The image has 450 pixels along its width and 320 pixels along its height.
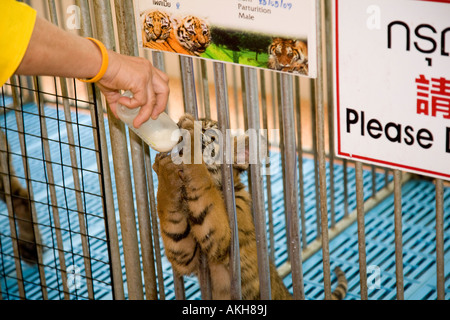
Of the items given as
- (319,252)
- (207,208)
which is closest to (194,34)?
(207,208)

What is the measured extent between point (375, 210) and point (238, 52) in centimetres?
198

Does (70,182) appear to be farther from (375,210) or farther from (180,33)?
(180,33)

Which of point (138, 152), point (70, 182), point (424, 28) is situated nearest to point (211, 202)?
point (138, 152)

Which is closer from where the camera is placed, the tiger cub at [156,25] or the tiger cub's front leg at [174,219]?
the tiger cub at [156,25]

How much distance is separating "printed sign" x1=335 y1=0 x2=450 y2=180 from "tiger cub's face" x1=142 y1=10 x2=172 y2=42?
0.60 metres

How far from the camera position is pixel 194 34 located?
206 centimetres

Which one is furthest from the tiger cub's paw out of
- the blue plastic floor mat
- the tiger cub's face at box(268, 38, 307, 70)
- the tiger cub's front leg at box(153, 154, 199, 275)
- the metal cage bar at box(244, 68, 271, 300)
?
the blue plastic floor mat

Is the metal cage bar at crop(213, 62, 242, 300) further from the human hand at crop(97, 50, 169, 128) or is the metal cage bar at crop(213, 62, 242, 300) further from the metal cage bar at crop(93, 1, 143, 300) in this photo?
the metal cage bar at crop(93, 1, 143, 300)

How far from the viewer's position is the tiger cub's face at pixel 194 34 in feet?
6.65

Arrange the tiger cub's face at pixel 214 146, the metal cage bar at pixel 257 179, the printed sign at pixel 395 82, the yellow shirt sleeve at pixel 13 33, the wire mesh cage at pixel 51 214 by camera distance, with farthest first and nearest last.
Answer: the wire mesh cage at pixel 51 214 < the tiger cub's face at pixel 214 146 < the metal cage bar at pixel 257 179 < the printed sign at pixel 395 82 < the yellow shirt sleeve at pixel 13 33

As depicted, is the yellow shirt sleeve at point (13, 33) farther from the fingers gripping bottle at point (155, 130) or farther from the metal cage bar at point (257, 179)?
the metal cage bar at point (257, 179)

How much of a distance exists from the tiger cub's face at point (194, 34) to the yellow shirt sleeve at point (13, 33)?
634 millimetres

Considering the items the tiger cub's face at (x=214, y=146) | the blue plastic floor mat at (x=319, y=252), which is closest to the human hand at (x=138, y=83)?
the tiger cub's face at (x=214, y=146)

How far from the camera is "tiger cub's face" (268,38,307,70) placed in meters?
1.87
